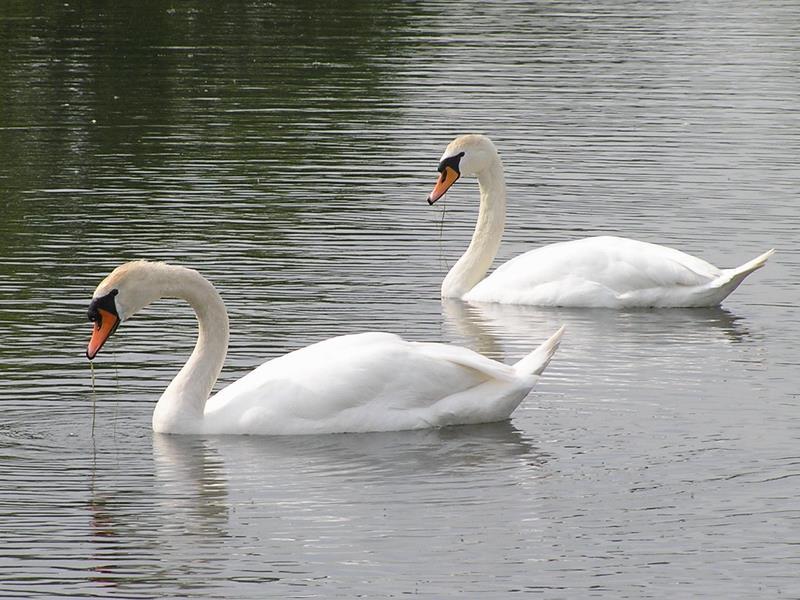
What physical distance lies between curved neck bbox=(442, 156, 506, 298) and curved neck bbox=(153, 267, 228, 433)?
15.7 ft

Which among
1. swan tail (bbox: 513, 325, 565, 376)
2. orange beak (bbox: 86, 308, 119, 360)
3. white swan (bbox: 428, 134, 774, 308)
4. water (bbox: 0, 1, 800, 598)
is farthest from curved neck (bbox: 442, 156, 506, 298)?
orange beak (bbox: 86, 308, 119, 360)

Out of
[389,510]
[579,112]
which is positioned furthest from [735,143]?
[389,510]

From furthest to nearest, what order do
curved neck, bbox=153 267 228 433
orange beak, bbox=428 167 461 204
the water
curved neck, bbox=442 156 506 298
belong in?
1. orange beak, bbox=428 167 461 204
2. curved neck, bbox=442 156 506 298
3. curved neck, bbox=153 267 228 433
4. the water

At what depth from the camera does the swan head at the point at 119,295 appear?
38.7 feet

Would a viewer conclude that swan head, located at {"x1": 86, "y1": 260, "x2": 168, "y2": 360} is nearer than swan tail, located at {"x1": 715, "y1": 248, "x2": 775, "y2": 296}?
Yes

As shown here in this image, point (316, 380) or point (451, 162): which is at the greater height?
point (316, 380)

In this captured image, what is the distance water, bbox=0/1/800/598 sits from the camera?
32.2 feet

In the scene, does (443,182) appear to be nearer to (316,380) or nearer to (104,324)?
(316,380)

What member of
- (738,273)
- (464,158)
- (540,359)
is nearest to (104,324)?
(540,359)

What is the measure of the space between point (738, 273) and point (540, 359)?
4.01 metres

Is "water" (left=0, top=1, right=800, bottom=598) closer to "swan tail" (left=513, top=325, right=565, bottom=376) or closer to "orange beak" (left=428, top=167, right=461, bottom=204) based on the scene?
"swan tail" (left=513, top=325, right=565, bottom=376)

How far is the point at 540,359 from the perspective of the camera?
12.3 m

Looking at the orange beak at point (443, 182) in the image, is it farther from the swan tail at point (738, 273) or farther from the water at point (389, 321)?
the swan tail at point (738, 273)

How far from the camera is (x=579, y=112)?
91.4ft
